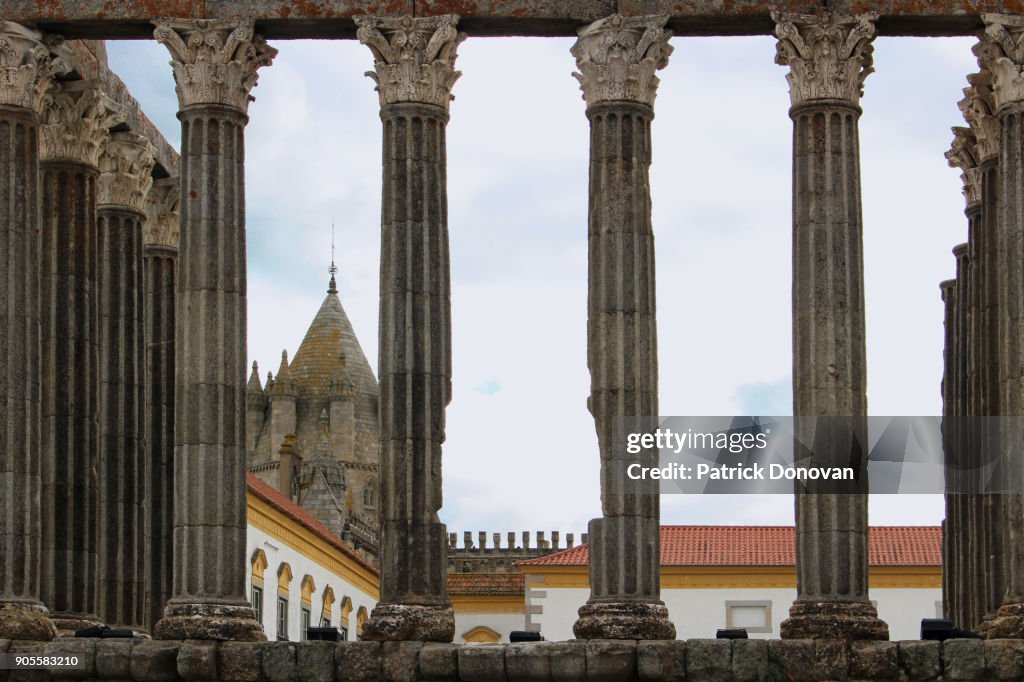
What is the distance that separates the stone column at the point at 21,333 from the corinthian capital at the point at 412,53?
569 centimetres

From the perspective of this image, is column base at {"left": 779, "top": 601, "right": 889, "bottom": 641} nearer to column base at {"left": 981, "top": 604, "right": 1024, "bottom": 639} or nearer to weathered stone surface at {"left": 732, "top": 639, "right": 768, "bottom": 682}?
weathered stone surface at {"left": 732, "top": 639, "right": 768, "bottom": 682}

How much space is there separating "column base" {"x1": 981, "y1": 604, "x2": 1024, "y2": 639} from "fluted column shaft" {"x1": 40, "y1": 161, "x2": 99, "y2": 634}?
15.5 meters

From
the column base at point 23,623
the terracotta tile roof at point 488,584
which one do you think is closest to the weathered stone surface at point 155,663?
the column base at point 23,623

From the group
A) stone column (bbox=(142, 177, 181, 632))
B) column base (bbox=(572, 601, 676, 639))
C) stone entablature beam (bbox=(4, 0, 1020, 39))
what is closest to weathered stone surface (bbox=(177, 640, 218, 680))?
column base (bbox=(572, 601, 676, 639))

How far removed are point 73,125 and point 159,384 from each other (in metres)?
5.82

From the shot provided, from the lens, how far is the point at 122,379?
1993 inches

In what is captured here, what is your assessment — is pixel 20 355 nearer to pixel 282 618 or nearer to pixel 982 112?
pixel 982 112

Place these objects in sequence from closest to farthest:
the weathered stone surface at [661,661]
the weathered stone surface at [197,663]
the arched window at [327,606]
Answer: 1. the weathered stone surface at [661,661]
2. the weathered stone surface at [197,663]
3. the arched window at [327,606]

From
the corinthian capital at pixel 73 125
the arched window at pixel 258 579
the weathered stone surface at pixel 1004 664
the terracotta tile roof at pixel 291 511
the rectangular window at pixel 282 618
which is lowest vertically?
the weathered stone surface at pixel 1004 664

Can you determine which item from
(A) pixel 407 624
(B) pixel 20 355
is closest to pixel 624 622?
(A) pixel 407 624

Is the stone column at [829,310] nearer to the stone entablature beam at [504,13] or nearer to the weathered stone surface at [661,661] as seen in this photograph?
the stone entablature beam at [504,13]

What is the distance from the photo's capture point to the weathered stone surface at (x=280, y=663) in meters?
43.1

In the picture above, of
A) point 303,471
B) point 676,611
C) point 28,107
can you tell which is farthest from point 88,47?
point 303,471

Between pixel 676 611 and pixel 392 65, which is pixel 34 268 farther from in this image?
pixel 676 611
